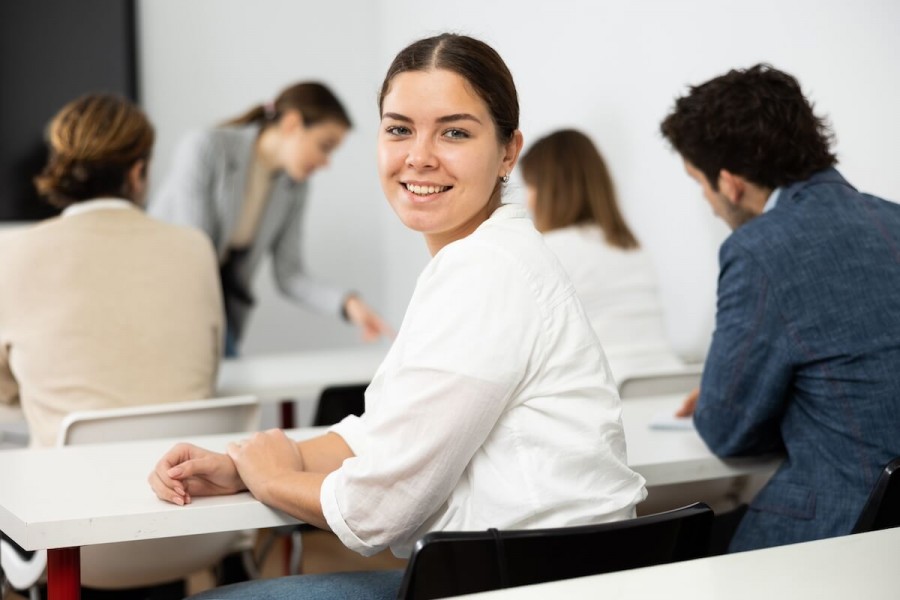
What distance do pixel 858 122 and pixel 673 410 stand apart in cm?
83

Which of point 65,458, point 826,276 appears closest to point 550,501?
point 826,276

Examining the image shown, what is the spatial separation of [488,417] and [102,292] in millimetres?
1350

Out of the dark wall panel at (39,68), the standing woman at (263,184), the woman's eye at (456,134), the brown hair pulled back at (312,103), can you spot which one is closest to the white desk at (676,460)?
the woman's eye at (456,134)

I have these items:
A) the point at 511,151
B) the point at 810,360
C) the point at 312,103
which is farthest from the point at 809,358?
the point at 312,103

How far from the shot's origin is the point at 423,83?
4.59ft

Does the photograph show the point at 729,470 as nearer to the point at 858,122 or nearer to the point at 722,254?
the point at 722,254

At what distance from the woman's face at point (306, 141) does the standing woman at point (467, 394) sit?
91.0 inches

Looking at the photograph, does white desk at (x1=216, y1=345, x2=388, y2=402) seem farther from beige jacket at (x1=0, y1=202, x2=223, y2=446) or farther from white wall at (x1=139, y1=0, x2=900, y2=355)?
white wall at (x1=139, y1=0, x2=900, y2=355)

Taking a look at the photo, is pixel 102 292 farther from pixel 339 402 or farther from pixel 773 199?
pixel 773 199

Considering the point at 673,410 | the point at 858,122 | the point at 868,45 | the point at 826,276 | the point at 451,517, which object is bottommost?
the point at 673,410

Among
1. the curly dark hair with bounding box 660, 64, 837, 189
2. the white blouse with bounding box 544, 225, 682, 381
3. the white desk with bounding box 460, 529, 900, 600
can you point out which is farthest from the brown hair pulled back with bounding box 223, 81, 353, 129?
the white desk with bounding box 460, 529, 900, 600

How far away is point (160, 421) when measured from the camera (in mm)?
2156

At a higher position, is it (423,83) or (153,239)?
(423,83)

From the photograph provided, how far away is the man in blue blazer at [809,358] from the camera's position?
168cm
